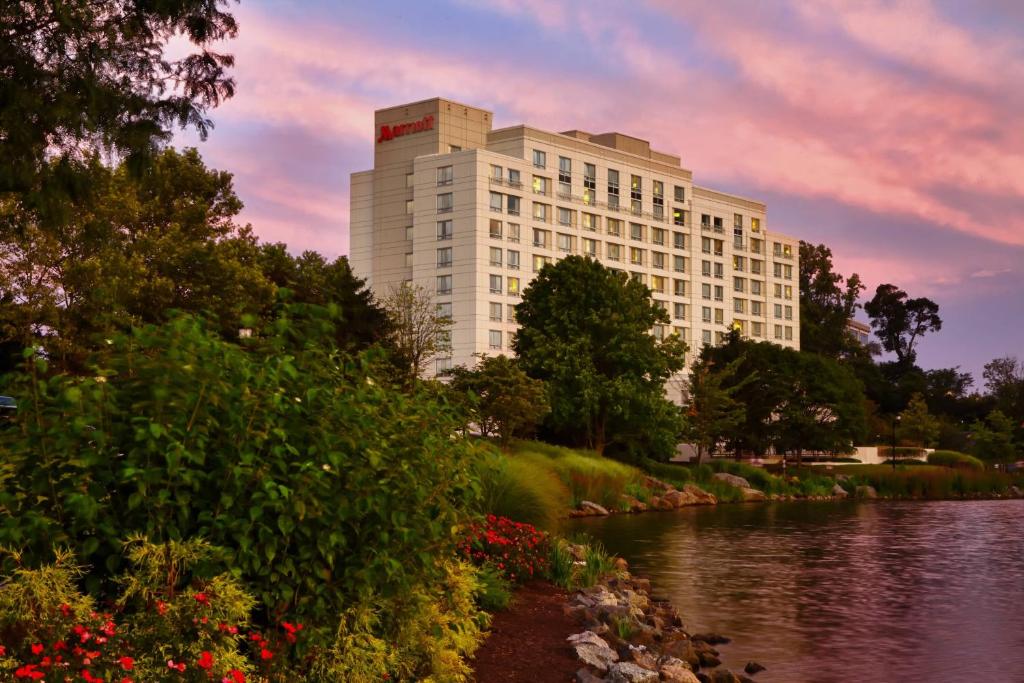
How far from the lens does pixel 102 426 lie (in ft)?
31.7

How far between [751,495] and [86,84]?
5619 cm

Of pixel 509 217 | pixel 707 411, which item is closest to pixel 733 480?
pixel 707 411

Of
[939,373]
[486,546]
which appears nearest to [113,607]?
[486,546]

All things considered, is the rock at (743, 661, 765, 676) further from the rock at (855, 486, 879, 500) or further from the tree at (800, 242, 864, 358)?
the tree at (800, 242, 864, 358)

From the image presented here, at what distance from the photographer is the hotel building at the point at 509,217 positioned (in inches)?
4360

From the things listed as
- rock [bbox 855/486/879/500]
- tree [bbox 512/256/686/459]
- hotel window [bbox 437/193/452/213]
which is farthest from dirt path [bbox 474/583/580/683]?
hotel window [bbox 437/193/452/213]

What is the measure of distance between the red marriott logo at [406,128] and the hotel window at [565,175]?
1473 centimetres

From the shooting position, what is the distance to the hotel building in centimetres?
11075

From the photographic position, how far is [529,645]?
46.4ft

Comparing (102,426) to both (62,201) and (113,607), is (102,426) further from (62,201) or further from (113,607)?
(62,201)

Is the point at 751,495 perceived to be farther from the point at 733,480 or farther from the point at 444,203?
the point at 444,203

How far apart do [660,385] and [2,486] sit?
62.8 metres

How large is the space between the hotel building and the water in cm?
5934

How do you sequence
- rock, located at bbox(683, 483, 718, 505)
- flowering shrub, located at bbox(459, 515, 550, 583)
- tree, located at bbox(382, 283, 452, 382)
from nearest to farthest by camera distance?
flowering shrub, located at bbox(459, 515, 550, 583)
rock, located at bbox(683, 483, 718, 505)
tree, located at bbox(382, 283, 452, 382)
